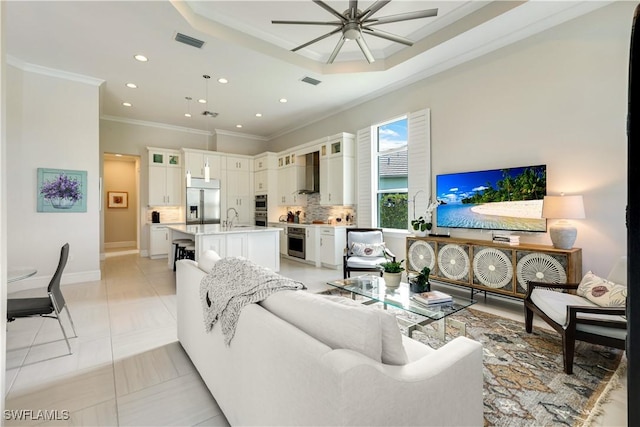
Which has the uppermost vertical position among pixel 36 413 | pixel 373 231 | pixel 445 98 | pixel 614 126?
pixel 445 98

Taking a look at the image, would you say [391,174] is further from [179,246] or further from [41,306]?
[41,306]

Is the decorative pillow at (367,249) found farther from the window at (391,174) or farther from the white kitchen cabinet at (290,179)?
the white kitchen cabinet at (290,179)

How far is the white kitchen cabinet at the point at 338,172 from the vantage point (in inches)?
235

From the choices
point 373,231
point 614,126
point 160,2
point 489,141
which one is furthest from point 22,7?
point 614,126

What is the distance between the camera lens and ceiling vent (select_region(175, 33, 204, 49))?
3.70 metres

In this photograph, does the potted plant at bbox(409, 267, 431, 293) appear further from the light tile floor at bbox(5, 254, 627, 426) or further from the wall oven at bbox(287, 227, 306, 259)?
the wall oven at bbox(287, 227, 306, 259)

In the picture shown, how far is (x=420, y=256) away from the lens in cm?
426

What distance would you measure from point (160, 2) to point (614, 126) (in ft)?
16.0

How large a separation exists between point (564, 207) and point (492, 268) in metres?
0.98

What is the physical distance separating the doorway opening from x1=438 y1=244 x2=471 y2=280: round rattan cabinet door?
8.54 m

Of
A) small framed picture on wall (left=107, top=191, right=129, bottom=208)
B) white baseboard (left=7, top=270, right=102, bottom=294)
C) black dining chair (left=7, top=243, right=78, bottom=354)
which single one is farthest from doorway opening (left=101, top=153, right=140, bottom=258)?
black dining chair (left=7, top=243, right=78, bottom=354)

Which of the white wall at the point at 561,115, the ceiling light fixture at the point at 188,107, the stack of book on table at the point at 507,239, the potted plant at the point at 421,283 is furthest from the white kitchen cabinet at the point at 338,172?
the potted plant at the point at 421,283

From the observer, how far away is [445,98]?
4449 millimetres

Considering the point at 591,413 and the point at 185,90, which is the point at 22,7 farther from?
the point at 591,413
